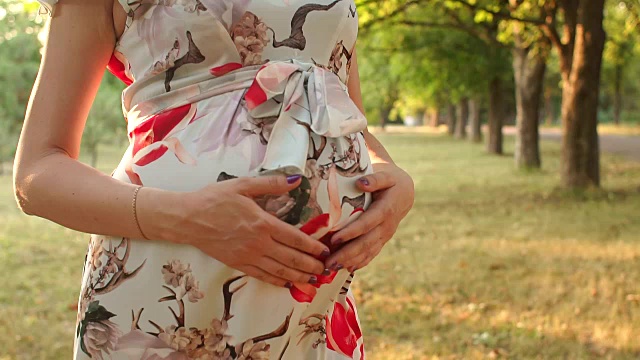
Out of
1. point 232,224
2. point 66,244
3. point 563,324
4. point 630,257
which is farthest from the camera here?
point 66,244

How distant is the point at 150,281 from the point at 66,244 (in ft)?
26.9

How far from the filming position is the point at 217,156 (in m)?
1.39

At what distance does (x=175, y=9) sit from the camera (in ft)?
4.62

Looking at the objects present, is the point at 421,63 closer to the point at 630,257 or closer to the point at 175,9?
the point at 630,257

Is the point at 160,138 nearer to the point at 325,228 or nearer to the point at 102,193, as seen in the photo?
the point at 102,193

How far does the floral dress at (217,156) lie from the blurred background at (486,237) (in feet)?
1.15

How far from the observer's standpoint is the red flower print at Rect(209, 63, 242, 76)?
4.77 feet

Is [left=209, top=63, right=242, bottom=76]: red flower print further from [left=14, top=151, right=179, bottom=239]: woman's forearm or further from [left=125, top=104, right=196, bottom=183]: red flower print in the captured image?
[left=14, top=151, right=179, bottom=239]: woman's forearm

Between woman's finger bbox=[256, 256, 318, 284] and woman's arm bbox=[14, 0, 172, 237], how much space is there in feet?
0.77

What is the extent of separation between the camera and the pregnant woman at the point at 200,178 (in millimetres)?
1334

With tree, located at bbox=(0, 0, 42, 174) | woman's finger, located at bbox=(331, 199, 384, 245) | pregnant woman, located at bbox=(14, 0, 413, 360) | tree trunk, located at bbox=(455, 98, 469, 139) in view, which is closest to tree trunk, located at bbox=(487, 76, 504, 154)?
tree trunk, located at bbox=(455, 98, 469, 139)

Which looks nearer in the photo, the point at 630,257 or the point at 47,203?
the point at 47,203

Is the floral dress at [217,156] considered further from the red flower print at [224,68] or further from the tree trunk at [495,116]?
the tree trunk at [495,116]

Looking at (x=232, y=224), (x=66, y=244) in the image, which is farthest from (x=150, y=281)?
(x=66, y=244)
